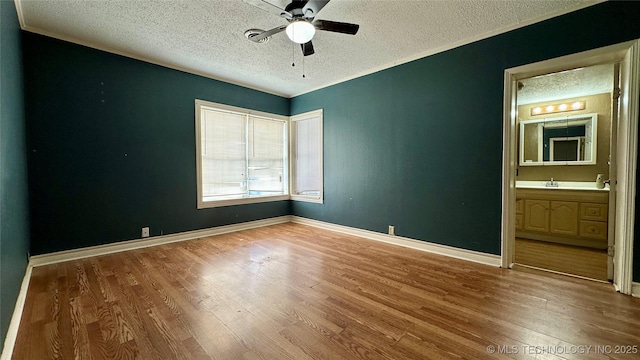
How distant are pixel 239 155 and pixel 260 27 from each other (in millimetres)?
2472

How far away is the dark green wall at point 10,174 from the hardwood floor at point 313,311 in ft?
0.95

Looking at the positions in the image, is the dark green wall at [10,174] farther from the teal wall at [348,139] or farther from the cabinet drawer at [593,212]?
the cabinet drawer at [593,212]

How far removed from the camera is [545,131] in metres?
4.43

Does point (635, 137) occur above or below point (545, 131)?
below

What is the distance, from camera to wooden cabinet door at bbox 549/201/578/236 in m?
3.70

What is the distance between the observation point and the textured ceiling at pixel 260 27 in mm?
2412

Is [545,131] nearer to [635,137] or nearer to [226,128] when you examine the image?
[635,137]

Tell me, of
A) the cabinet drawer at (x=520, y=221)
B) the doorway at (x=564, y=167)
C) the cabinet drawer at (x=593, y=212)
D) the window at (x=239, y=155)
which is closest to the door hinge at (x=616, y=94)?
the doorway at (x=564, y=167)

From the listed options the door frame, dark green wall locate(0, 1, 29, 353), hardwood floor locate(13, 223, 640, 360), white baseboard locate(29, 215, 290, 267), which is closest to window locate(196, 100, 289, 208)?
white baseboard locate(29, 215, 290, 267)

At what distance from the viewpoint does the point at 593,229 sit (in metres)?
3.54

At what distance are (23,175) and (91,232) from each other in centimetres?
101

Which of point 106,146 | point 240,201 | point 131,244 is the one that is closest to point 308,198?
point 240,201

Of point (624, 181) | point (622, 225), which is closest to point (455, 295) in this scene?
point (622, 225)

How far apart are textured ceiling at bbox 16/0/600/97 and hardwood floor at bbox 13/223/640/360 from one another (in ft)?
8.36
